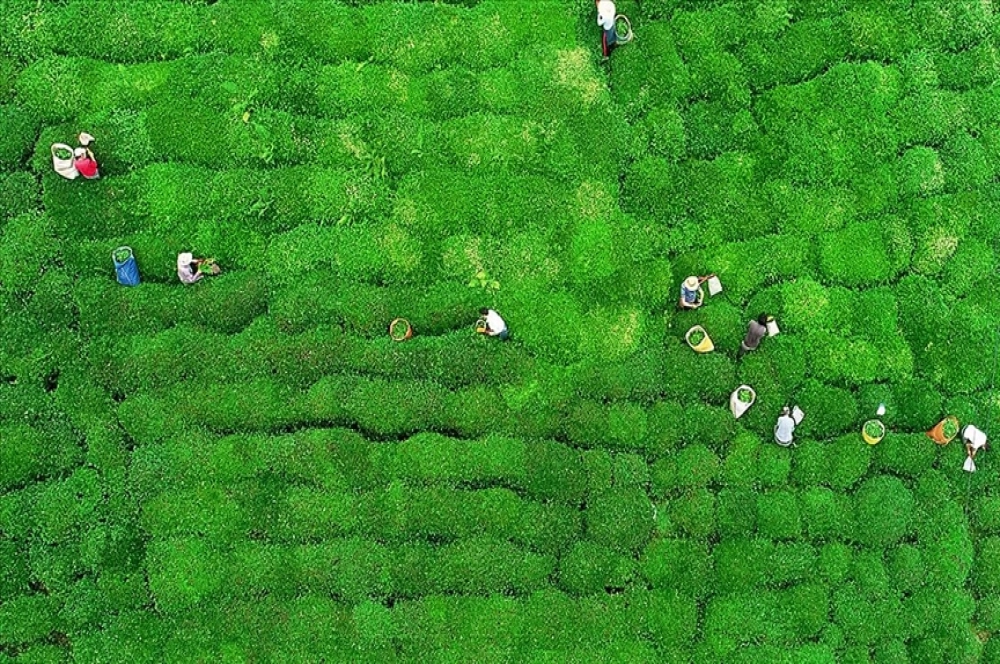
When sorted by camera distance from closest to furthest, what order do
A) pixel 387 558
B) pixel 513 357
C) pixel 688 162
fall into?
pixel 387 558, pixel 513 357, pixel 688 162

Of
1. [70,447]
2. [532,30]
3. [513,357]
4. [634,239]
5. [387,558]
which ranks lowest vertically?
[387,558]

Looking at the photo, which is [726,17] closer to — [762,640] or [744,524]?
[744,524]

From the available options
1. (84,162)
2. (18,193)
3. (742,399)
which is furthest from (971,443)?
(18,193)

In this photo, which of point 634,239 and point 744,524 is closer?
point 744,524

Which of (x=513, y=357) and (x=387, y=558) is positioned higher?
(x=513, y=357)

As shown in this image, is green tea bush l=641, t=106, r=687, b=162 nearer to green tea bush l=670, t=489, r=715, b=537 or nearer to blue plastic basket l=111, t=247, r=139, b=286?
green tea bush l=670, t=489, r=715, b=537

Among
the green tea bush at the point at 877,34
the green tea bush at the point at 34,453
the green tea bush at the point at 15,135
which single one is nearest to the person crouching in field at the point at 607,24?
the green tea bush at the point at 877,34

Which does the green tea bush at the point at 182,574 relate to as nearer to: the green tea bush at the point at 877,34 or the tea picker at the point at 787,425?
the tea picker at the point at 787,425

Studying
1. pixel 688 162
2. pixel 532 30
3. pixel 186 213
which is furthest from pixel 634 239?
pixel 186 213

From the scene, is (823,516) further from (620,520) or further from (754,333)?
(620,520)

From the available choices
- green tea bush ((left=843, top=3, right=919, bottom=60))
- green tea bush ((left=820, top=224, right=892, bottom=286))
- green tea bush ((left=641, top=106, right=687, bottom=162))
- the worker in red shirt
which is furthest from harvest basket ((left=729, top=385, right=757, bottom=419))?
the worker in red shirt
